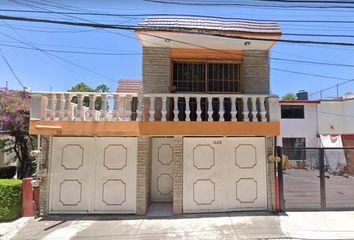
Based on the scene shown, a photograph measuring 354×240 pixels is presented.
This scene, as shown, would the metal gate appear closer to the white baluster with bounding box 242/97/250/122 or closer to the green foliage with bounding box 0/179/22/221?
the white baluster with bounding box 242/97/250/122

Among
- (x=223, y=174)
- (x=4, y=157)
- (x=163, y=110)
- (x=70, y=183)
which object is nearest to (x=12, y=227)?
(x=70, y=183)

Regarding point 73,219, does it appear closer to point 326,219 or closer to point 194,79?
point 194,79

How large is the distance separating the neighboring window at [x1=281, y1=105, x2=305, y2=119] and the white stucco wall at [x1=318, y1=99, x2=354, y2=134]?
1.37 meters

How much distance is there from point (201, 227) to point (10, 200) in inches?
210

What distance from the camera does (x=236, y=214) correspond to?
852 centimetres

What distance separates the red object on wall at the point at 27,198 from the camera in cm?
848

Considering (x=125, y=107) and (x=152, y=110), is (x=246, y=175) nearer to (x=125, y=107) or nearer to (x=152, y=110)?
(x=152, y=110)

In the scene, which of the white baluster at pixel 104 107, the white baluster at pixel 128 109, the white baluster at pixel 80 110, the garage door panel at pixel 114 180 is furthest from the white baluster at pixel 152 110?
the white baluster at pixel 80 110

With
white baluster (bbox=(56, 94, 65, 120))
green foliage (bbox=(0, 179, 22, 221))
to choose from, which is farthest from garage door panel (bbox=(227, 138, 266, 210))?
green foliage (bbox=(0, 179, 22, 221))

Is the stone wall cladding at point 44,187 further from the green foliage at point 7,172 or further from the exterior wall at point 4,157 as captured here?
the green foliage at point 7,172

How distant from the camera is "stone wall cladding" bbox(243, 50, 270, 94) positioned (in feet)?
30.8

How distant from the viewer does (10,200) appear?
8250 millimetres

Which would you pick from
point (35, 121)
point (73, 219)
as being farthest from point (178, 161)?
point (35, 121)

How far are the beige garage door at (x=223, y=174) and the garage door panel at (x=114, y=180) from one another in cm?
157
